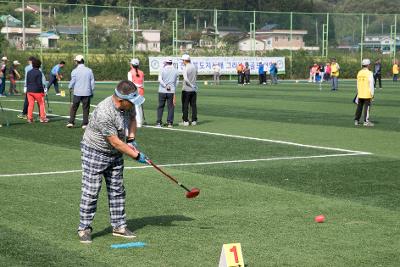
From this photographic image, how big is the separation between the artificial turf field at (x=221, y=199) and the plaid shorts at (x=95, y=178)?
0.37 m

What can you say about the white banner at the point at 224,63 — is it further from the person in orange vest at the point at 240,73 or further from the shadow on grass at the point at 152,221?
the shadow on grass at the point at 152,221

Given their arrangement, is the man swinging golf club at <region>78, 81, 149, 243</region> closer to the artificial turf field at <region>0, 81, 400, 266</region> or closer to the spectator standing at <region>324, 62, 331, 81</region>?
the artificial turf field at <region>0, 81, 400, 266</region>

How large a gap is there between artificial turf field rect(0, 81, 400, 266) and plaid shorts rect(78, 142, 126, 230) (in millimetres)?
366

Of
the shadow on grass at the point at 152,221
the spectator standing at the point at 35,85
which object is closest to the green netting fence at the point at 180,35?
the spectator standing at the point at 35,85

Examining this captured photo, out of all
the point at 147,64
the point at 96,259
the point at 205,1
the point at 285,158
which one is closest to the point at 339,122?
the point at 285,158

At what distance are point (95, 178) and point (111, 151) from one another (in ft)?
1.13

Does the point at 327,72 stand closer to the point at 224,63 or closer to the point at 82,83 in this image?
the point at 224,63

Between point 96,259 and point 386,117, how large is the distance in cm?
2006

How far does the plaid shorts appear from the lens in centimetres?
916

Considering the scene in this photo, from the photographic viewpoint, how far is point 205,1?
354 feet

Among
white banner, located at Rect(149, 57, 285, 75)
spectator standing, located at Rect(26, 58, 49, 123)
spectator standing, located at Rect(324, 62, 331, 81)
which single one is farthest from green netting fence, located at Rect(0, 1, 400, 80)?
spectator standing, located at Rect(26, 58, 49, 123)

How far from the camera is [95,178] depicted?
30.1 ft

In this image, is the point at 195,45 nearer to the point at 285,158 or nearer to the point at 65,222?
the point at 285,158

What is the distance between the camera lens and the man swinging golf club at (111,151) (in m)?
8.93
